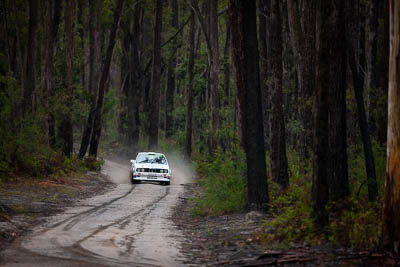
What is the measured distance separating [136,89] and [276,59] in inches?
1150

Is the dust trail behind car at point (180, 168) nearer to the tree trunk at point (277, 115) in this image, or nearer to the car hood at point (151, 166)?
the car hood at point (151, 166)

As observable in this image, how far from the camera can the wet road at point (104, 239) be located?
364 inches

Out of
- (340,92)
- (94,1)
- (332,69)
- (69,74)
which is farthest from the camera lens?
(94,1)

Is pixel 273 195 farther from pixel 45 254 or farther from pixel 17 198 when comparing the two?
pixel 45 254

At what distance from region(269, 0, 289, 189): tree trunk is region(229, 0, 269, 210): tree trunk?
4855 millimetres

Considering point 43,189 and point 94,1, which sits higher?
point 94,1

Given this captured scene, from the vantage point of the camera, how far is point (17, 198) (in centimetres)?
1836

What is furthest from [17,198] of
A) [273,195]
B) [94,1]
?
[94,1]

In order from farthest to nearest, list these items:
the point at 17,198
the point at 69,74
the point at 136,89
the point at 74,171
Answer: the point at 136,89 → the point at 69,74 → the point at 74,171 → the point at 17,198

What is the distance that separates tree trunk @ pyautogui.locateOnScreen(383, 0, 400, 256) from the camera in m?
9.20

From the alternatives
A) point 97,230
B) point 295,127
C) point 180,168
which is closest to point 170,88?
point 180,168

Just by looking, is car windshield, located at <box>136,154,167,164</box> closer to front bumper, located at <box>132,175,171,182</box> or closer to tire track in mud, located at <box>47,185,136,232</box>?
front bumper, located at <box>132,175,171,182</box>

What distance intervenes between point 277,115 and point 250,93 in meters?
5.63

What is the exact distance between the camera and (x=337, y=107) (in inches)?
519
